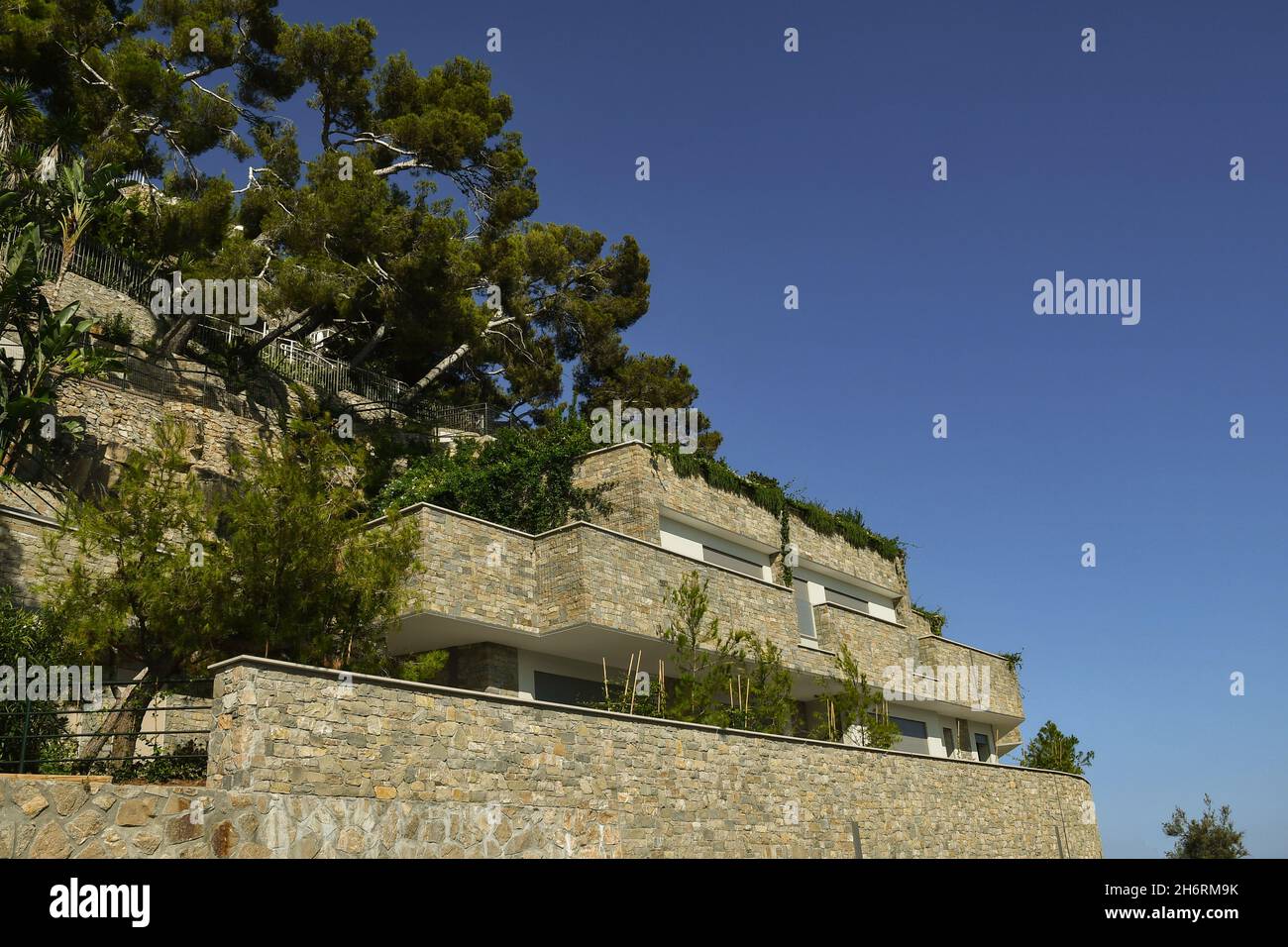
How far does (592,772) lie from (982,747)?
24164 millimetres

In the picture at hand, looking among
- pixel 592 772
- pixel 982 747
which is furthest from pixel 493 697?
pixel 982 747

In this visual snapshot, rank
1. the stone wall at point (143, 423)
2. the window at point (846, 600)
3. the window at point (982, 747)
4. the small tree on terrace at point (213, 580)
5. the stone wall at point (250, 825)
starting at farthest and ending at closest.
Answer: the window at point (982, 747) → the window at point (846, 600) → the stone wall at point (143, 423) → the small tree on terrace at point (213, 580) → the stone wall at point (250, 825)

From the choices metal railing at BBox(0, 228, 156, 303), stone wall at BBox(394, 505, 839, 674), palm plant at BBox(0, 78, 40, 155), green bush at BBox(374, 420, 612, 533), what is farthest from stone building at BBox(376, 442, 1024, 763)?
palm plant at BBox(0, 78, 40, 155)

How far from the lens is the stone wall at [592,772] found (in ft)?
41.0

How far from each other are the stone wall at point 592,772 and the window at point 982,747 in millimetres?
10641

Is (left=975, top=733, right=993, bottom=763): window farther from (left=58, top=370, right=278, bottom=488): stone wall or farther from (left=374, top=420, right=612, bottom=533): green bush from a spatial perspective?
(left=58, top=370, right=278, bottom=488): stone wall

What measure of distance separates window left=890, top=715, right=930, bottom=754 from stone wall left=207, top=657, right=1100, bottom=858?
5.70 m

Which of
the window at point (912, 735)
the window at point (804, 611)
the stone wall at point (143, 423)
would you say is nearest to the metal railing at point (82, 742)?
the stone wall at point (143, 423)

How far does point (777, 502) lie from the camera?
2995 centimetres

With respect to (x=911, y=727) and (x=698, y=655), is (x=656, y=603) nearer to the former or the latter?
(x=698, y=655)

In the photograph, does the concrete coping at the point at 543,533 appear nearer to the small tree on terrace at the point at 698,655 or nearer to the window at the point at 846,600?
the small tree on terrace at the point at 698,655

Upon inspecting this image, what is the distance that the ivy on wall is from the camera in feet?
88.9
